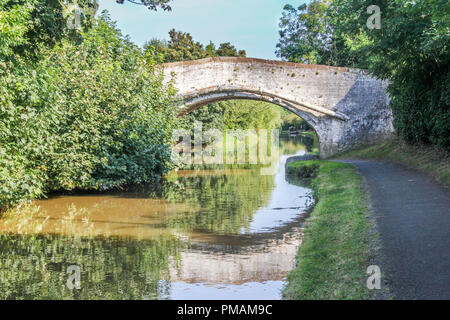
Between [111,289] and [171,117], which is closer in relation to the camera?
[111,289]

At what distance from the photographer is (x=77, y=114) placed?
561 inches

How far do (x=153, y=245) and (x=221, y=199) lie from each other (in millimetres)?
5822

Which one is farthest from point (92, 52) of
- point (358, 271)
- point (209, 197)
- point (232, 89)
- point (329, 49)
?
point (329, 49)

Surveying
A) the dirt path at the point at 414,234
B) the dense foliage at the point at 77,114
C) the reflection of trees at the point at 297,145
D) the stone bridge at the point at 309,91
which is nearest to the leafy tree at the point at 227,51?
the reflection of trees at the point at 297,145

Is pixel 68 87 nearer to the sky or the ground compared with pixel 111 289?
nearer to the sky

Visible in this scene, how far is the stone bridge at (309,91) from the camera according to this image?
2388 cm

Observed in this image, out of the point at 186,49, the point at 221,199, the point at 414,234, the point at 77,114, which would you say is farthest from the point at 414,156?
the point at 186,49

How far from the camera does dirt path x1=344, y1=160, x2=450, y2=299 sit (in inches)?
215

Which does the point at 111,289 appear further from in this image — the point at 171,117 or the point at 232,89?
the point at 232,89

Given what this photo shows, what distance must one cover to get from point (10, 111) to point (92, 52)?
23.6 feet

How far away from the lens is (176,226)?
11133 millimetres

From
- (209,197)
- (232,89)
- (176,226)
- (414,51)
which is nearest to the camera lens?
(176,226)

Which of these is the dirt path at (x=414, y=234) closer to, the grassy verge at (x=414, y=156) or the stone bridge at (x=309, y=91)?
the grassy verge at (x=414, y=156)

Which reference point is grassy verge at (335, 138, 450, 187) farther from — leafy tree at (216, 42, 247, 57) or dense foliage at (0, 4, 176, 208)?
leafy tree at (216, 42, 247, 57)
